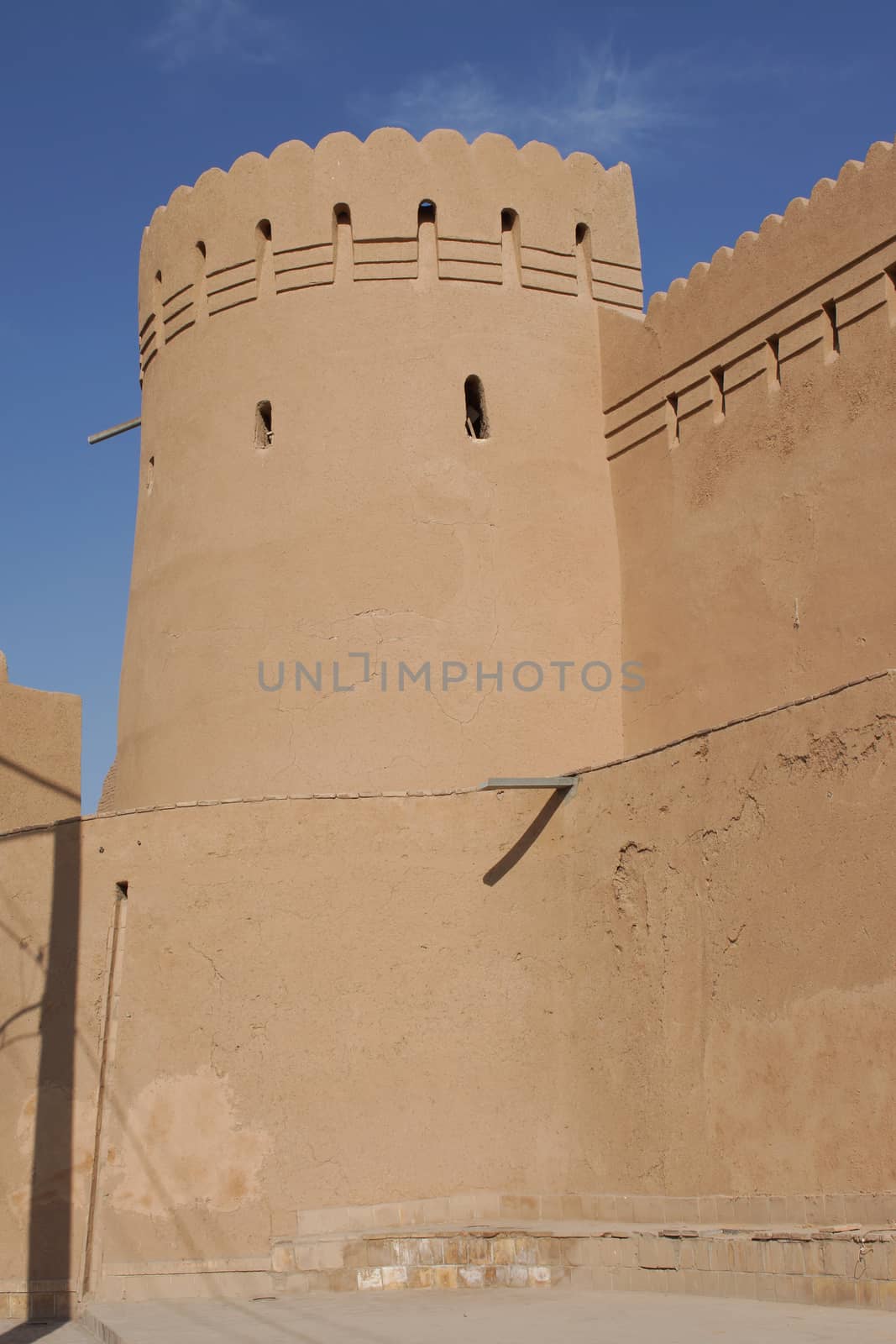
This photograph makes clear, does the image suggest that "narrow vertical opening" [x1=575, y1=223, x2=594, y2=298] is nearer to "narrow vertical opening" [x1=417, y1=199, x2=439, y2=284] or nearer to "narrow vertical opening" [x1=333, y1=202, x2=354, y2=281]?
"narrow vertical opening" [x1=417, y1=199, x2=439, y2=284]

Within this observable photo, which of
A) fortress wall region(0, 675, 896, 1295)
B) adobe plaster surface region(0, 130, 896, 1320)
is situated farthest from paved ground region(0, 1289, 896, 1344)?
fortress wall region(0, 675, 896, 1295)

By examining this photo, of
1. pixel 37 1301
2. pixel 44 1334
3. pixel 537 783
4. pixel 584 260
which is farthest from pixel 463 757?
pixel 44 1334

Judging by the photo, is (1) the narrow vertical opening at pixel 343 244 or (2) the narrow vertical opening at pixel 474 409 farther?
(1) the narrow vertical opening at pixel 343 244

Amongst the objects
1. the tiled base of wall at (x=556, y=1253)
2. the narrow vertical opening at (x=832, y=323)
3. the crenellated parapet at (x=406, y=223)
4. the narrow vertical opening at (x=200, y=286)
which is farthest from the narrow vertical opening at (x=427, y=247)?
the tiled base of wall at (x=556, y=1253)

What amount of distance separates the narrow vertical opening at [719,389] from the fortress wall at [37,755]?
4970mm

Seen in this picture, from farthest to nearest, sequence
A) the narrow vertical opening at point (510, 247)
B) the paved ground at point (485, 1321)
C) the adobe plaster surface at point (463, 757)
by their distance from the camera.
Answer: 1. the narrow vertical opening at point (510, 247)
2. the adobe plaster surface at point (463, 757)
3. the paved ground at point (485, 1321)

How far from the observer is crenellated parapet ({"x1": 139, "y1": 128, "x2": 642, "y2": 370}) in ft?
39.6

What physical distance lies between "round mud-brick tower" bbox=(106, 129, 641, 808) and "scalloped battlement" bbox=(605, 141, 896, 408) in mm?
541

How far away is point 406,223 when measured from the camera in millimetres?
12039

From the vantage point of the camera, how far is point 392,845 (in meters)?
10.0

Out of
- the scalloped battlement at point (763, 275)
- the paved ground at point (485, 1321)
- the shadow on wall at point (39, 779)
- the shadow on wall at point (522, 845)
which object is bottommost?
the paved ground at point (485, 1321)

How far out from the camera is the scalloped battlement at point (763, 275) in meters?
9.91

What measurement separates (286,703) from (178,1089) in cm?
273

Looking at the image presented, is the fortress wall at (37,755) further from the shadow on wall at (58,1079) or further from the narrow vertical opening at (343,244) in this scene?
the narrow vertical opening at (343,244)
